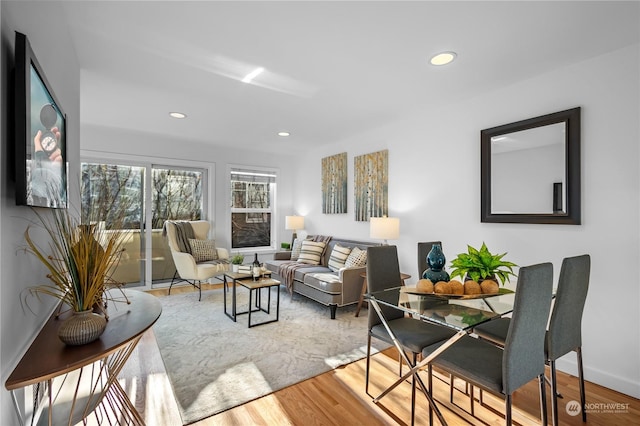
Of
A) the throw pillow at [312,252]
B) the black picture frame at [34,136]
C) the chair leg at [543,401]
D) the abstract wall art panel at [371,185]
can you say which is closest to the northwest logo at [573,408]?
the chair leg at [543,401]

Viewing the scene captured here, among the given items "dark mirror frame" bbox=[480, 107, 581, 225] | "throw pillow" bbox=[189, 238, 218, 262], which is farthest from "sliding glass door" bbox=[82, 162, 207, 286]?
"dark mirror frame" bbox=[480, 107, 581, 225]

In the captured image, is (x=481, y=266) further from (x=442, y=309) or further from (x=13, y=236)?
(x=13, y=236)

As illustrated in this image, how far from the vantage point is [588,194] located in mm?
2420

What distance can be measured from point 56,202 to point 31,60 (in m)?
0.64

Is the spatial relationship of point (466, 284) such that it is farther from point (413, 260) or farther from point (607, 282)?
point (413, 260)

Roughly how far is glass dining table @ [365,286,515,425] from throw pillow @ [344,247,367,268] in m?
1.76

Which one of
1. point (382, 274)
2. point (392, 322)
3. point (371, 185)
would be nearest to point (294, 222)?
point (371, 185)

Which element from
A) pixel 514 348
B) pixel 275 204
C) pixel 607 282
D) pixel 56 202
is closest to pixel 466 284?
pixel 514 348

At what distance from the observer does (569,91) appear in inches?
99.8

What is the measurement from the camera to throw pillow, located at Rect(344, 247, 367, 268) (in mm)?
4004

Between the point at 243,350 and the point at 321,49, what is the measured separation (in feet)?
8.51

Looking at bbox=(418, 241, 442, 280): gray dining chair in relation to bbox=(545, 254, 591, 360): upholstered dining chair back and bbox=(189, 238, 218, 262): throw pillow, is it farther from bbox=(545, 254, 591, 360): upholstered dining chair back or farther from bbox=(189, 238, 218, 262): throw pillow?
bbox=(189, 238, 218, 262): throw pillow

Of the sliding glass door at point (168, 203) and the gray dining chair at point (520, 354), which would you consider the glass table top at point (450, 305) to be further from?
the sliding glass door at point (168, 203)

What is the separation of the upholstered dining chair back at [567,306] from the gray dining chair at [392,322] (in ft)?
1.83
